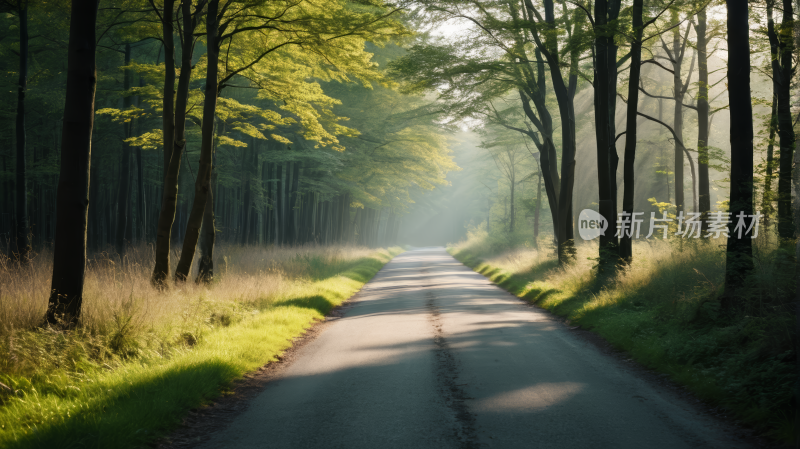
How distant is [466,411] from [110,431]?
10.4 feet

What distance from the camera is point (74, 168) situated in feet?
21.0

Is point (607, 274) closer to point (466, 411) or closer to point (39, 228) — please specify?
point (466, 411)

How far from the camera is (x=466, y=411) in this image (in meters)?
5.04

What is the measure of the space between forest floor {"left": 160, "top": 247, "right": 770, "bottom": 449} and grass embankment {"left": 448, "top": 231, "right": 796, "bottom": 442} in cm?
28

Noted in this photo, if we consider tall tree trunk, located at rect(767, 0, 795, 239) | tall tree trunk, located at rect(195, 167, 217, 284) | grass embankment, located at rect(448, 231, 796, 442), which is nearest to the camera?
grass embankment, located at rect(448, 231, 796, 442)

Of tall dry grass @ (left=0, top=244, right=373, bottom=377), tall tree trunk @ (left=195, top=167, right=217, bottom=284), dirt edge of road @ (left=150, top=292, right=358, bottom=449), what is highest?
tall tree trunk @ (left=195, top=167, right=217, bottom=284)

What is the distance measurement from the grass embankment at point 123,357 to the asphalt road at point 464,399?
26.4 inches

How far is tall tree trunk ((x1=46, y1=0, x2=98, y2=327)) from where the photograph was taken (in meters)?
6.36

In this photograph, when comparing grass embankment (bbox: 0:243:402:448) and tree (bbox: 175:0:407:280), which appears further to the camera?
tree (bbox: 175:0:407:280)

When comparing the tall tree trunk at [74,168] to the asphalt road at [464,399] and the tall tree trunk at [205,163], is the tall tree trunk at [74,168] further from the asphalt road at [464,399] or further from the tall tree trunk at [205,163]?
the tall tree trunk at [205,163]

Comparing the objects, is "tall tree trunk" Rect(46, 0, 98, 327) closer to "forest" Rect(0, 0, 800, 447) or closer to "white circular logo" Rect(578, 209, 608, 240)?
"forest" Rect(0, 0, 800, 447)

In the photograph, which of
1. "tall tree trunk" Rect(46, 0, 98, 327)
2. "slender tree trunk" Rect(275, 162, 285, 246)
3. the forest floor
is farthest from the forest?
"slender tree trunk" Rect(275, 162, 285, 246)

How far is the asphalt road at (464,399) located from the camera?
14.3 feet

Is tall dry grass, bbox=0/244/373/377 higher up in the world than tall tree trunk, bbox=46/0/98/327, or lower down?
lower down
